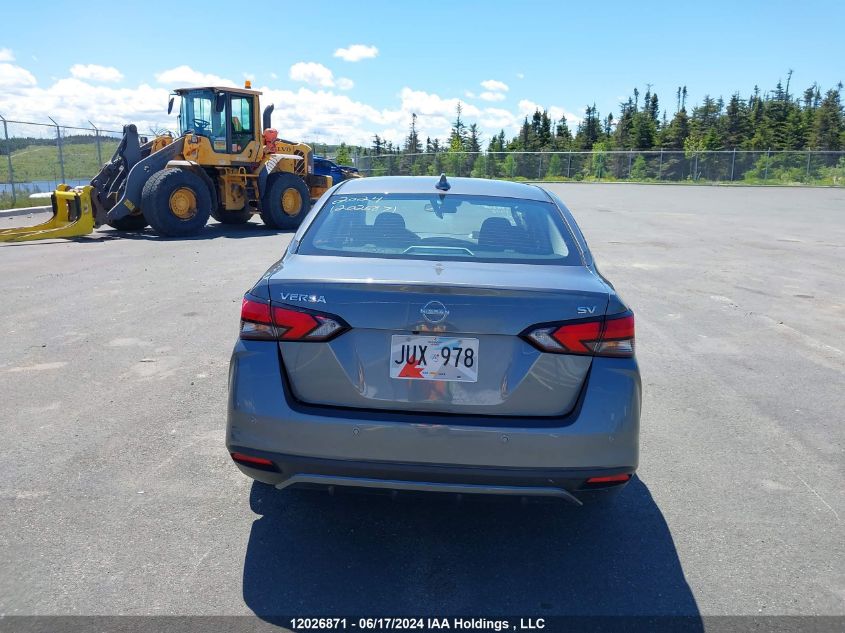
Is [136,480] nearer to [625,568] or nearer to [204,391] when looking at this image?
[204,391]

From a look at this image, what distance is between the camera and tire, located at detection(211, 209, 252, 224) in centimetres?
1873

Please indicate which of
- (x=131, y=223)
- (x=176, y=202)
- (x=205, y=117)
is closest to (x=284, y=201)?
(x=205, y=117)

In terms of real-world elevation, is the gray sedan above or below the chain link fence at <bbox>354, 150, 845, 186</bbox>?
below

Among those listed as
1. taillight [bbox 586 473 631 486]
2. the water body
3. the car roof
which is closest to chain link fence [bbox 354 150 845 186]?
the water body

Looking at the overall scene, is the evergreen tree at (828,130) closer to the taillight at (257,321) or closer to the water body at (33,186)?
the water body at (33,186)

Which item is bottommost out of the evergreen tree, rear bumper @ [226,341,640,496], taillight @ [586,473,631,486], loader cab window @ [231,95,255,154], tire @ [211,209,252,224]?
taillight @ [586,473,631,486]

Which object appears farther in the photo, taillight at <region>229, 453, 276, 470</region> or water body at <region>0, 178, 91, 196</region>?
water body at <region>0, 178, 91, 196</region>

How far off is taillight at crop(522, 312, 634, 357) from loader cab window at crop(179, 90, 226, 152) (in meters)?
15.3

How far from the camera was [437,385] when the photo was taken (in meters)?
2.92

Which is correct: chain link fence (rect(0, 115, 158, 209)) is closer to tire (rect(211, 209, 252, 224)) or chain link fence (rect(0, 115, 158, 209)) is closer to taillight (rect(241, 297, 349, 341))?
tire (rect(211, 209, 252, 224))

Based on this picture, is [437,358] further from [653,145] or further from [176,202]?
[653,145]

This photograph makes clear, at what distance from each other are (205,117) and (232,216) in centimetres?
278

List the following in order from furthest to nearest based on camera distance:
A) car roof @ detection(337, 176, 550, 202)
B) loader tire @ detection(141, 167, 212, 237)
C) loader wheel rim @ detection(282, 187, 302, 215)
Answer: loader wheel rim @ detection(282, 187, 302, 215) → loader tire @ detection(141, 167, 212, 237) → car roof @ detection(337, 176, 550, 202)

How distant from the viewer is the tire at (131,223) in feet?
53.8
